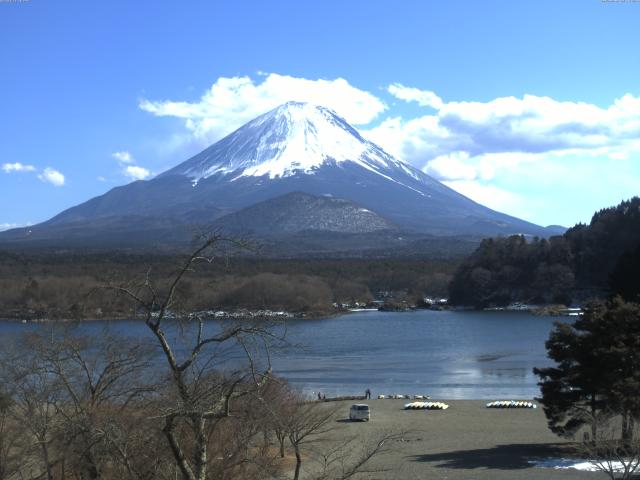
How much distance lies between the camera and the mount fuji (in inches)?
5408

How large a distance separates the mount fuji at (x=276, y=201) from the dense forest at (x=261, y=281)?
3134 cm

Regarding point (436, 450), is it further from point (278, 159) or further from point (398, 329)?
point (278, 159)

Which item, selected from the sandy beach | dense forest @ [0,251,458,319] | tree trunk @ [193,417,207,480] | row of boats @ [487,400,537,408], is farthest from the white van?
dense forest @ [0,251,458,319]

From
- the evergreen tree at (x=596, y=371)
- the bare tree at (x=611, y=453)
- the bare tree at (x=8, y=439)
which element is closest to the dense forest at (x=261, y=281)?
the evergreen tree at (x=596, y=371)

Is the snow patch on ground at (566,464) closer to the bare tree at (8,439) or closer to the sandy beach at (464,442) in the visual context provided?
the sandy beach at (464,442)

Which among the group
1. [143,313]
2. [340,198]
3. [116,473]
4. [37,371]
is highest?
[340,198]

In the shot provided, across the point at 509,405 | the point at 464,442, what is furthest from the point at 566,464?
the point at 509,405

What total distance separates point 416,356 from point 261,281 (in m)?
29.7

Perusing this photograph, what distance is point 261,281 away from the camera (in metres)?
64.6

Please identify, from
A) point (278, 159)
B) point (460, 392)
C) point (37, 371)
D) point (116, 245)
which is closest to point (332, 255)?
point (116, 245)

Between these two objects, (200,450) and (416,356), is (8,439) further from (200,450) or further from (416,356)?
(416,356)

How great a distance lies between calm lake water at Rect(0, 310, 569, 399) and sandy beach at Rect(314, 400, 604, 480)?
2762 millimetres

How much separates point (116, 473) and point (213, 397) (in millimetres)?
2076

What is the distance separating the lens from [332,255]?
373 feet
